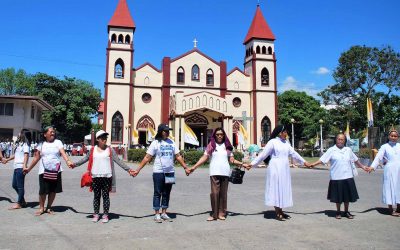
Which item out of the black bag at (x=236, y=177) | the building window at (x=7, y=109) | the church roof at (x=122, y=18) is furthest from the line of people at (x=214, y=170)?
the church roof at (x=122, y=18)

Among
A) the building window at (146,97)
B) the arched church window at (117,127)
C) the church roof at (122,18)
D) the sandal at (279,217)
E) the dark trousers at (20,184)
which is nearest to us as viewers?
the sandal at (279,217)

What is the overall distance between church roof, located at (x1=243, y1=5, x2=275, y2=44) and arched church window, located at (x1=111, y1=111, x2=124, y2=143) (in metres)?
17.7

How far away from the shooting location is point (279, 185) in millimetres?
7113

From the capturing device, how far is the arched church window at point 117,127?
38.2m

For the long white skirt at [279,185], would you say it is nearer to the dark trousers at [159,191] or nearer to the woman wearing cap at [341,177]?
the woman wearing cap at [341,177]

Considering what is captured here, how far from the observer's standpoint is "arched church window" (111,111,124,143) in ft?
125

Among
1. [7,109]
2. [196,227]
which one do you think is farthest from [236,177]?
[7,109]

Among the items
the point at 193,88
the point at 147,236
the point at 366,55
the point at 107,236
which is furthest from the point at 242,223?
the point at 366,55

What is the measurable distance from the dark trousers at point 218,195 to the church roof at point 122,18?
35.3 meters

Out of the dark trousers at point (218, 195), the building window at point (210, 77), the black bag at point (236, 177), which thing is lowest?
the dark trousers at point (218, 195)

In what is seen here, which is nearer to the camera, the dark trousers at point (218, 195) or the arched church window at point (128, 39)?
the dark trousers at point (218, 195)

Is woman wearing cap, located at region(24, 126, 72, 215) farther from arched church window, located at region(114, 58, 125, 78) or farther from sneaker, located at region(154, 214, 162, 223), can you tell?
arched church window, located at region(114, 58, 125, 78)

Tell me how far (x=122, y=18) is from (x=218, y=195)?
120 feet

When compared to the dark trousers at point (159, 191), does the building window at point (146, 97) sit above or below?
above
